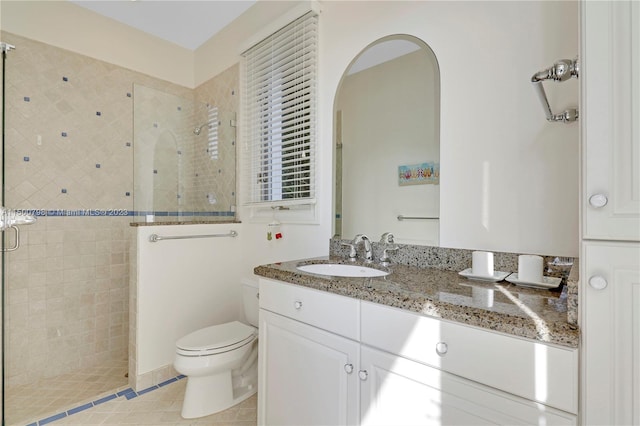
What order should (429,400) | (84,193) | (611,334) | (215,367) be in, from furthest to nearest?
(84,193)
(215,367)
(429,400)
(611,334)

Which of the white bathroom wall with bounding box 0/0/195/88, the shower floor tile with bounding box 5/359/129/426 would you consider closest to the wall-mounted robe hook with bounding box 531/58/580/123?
the shower floor tile with bounding box 5/359/129/426

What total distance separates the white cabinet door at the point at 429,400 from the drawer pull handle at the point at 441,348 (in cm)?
6

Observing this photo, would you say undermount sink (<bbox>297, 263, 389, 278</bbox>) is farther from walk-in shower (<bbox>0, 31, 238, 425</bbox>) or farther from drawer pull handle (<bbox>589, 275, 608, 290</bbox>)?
walk-in shower (<bbox>0, 31, 238, 425</bbox>)

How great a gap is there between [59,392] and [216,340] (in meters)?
1.19

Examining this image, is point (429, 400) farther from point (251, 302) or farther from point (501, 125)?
point (251, 302)

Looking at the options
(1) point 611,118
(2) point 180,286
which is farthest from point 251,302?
(1) point 611,118

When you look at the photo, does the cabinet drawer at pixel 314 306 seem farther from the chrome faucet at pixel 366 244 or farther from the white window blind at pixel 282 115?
the white window blind at pixel 282 115

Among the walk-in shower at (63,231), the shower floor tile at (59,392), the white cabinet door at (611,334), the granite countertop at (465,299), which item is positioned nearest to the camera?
the white cabinet door at (611,334)

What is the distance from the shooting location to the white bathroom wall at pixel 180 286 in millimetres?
2113

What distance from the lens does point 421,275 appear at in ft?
4.34

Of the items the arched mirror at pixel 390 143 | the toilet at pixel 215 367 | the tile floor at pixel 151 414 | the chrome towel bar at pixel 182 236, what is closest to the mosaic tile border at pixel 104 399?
the tile floor at pixel 151 414

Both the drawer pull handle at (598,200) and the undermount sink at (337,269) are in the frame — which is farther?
the undermount sink at (337,269)

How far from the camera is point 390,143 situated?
5.61ft

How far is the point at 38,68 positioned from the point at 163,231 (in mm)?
1488
